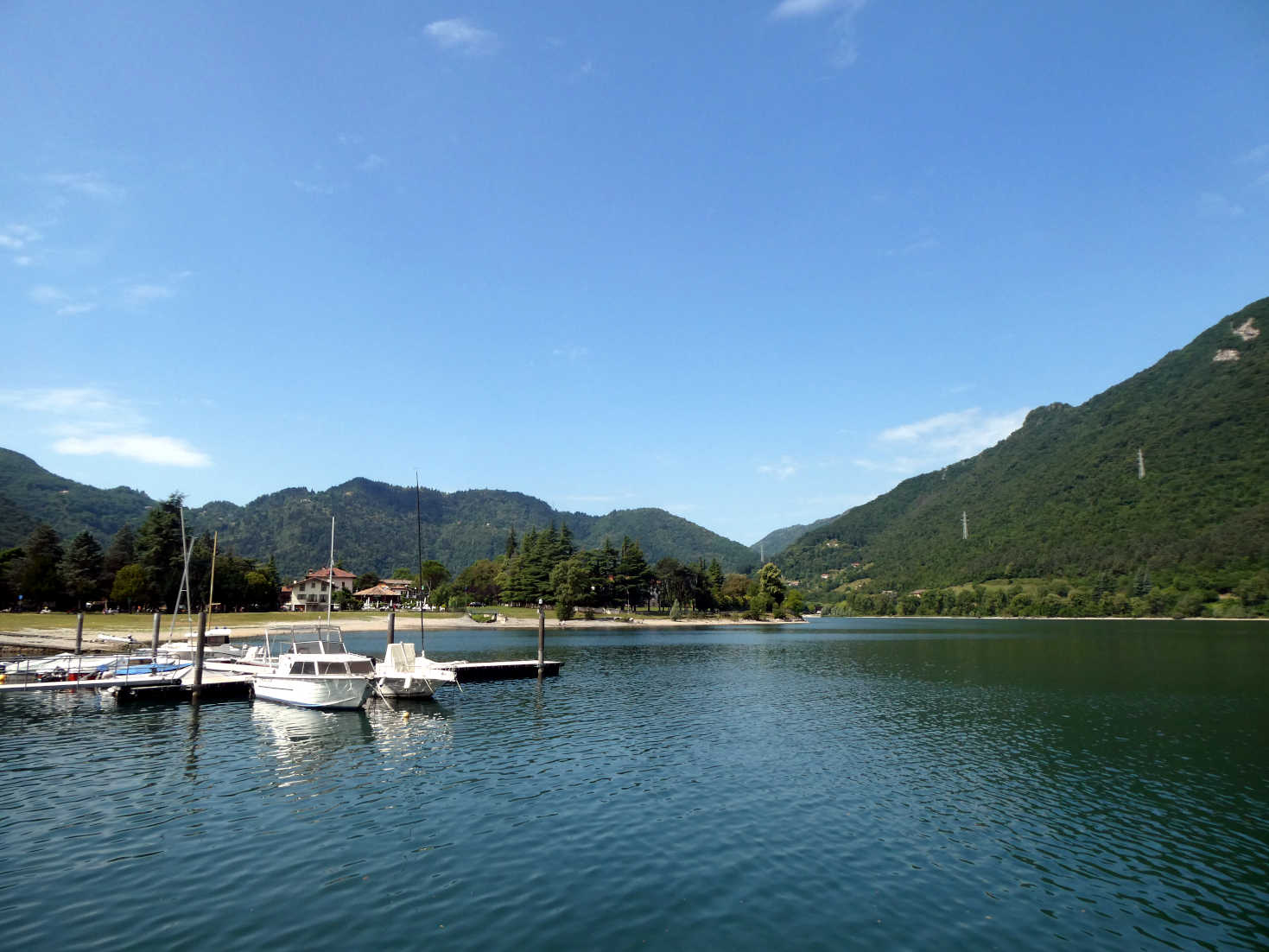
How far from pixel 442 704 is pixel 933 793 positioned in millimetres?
30573

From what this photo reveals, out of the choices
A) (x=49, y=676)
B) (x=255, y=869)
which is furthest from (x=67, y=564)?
(x=255, y=869)

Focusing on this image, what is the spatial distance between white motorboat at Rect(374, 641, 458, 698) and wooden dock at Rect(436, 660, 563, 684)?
7786mm

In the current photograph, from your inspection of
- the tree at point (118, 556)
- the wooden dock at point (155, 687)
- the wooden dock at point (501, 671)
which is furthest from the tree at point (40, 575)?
the wooden dock at point (501, 671)

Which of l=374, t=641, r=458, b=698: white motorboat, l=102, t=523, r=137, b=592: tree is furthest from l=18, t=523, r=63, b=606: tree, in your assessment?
l=374, t=641, r=458, b=698: white motorboat

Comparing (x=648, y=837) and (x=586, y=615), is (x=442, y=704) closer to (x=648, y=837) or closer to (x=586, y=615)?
(x=648, y=837)

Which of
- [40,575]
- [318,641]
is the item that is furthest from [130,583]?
[318,641]

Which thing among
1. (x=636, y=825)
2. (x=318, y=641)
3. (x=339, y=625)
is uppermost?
(x=318, y=641)

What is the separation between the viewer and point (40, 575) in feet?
337

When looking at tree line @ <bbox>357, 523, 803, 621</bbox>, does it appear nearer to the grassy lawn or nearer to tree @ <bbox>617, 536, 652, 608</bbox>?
tree @ <bbox>617, 536, 652, 608</bbox>

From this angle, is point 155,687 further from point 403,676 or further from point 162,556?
point 162,556

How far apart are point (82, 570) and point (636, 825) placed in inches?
4944

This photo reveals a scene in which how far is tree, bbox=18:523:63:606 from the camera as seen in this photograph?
10238 cm

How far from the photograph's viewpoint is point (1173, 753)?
103ft

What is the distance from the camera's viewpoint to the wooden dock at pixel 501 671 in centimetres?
5675
